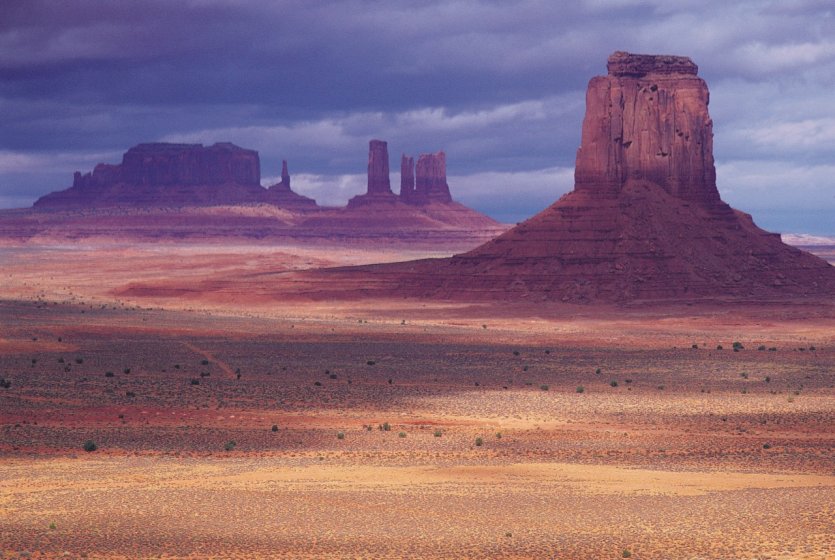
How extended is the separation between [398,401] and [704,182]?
58945 millimetres

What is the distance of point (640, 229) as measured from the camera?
89625 mm

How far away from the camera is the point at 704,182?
95.4 m

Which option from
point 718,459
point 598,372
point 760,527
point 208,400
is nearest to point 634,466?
point 718,459

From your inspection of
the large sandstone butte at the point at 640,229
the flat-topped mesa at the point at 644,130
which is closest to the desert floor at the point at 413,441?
the large sandstone butte at the point at 640,229

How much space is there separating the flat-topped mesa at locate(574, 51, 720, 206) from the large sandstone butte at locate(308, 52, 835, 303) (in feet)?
0.23

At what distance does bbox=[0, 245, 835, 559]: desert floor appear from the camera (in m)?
22.2

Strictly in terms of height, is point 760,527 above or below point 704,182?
below

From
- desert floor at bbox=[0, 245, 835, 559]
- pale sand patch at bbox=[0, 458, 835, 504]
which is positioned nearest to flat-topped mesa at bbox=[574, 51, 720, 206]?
desert floor at bbox=[0, 245, 835, 559]

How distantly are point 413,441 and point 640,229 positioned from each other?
59.1m

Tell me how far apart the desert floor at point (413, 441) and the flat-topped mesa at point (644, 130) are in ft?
76.7

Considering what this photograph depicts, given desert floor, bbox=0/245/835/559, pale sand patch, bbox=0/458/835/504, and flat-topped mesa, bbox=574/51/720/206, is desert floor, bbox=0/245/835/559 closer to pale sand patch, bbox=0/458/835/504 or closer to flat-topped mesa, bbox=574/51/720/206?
pale sand patch, bbox=0/458/835/504

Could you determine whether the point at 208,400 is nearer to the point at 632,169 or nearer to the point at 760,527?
the point at 760,527

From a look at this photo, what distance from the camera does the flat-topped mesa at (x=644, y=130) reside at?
9300cm

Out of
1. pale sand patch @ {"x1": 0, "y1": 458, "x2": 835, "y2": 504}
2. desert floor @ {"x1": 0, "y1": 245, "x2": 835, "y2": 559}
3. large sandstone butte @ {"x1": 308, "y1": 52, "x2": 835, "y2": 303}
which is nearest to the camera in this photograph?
desert floor @ {"x1": 0, "y1": 245, "x2": 835, "y2": 559}
